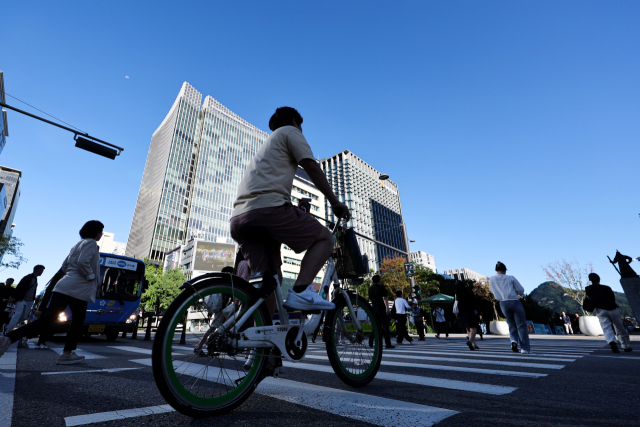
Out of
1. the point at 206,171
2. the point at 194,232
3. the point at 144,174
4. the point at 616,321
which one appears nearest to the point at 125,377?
the point at 616,321

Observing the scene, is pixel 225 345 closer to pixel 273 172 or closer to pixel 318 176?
pixel 273 172

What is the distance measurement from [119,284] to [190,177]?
83894 mm

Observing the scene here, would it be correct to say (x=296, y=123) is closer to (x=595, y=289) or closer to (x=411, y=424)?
(x=411, y=424)

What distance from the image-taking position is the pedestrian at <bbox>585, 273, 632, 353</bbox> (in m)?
6.30

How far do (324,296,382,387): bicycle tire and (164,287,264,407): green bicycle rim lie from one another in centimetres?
64

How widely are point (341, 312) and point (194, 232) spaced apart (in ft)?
278

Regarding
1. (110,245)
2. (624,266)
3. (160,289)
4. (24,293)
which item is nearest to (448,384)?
(24,293)

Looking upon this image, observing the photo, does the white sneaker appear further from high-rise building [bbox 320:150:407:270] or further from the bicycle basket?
high-rise building [bbox 320:150:407:270]

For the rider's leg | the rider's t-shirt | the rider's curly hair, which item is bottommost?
the rider's leg

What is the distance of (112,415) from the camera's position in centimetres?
157

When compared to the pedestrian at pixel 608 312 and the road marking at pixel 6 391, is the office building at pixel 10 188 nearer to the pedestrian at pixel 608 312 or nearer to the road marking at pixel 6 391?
the road marking at pixel 6 391

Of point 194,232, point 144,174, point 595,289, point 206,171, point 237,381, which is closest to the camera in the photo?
point 237,381

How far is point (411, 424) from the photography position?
56.1 inches

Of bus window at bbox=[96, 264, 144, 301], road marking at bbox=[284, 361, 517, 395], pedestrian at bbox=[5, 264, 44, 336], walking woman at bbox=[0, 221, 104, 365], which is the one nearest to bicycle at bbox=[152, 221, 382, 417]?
road marking at bbox=[284, 361, 517, 395]
